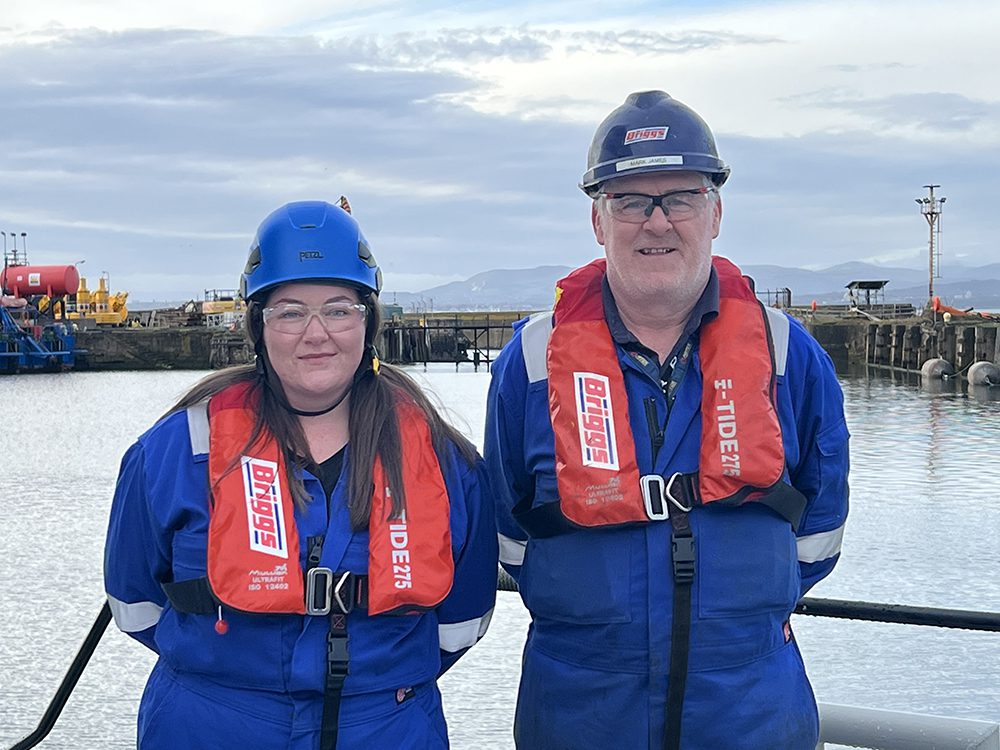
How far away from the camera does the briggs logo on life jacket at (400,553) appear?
2.17 meters

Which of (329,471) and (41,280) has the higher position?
(41,280)

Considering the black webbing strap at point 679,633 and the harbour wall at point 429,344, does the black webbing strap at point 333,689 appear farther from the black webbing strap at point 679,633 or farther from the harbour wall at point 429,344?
the harbour wall at point 429,344

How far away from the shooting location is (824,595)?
8797 mm

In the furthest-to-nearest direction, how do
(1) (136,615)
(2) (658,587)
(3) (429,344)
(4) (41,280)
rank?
1. (3) (429,344)
2. (4) (41,280)
3. (1) (136,615)
4. (2) (658,587)

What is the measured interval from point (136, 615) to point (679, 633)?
1054mm

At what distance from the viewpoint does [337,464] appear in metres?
2.29

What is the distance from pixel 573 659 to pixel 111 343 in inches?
1946

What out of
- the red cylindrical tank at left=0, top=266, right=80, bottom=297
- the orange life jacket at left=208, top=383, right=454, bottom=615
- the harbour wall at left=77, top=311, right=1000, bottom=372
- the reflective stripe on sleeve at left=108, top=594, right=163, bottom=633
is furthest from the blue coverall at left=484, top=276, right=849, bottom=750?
the red cylindrical tank at left=0, top=266, right=80, bottom=297

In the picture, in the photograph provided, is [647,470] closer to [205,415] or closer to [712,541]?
[712,541]

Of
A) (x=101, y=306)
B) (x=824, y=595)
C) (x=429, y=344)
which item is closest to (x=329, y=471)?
(x=824, y=595)

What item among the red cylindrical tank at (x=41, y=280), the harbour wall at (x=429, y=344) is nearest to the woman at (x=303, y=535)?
the harbour wall at (x=429, y=344)

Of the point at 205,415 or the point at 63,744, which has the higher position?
the point at 205,415

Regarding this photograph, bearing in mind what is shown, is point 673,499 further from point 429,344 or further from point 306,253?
point 429,344

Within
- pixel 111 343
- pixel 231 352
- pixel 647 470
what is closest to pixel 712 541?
pixel 647 470
